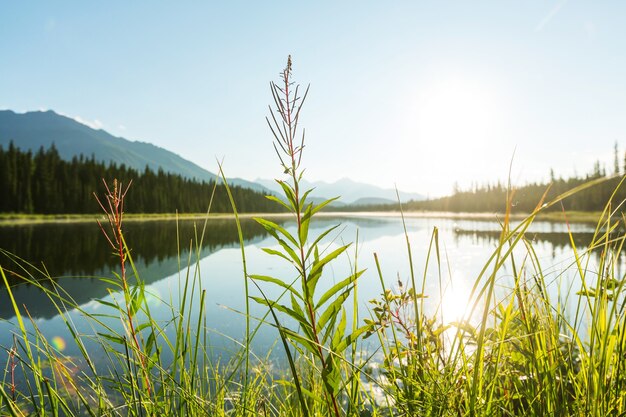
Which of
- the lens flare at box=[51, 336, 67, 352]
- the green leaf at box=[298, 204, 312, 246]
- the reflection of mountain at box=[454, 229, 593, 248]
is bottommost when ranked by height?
the lens flare at box=[51, 336, 67, 352]

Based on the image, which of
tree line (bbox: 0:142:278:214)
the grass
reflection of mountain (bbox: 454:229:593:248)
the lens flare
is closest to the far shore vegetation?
tree line (bbox: 0:142:278:214)

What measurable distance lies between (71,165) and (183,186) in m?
23.2

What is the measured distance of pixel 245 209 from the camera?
104 m

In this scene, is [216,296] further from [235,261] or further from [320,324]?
[320,324]

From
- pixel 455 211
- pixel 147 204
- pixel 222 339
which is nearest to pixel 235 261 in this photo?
pixel 222 339

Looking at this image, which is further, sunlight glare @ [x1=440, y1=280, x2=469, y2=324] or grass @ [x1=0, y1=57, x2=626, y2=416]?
sunlight glare @ [x1=440, y1=280, x2=469, y2=324]

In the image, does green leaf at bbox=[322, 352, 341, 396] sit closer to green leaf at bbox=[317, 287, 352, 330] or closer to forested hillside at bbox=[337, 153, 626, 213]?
green leaf at bbox=[317, 287, 352, 330]

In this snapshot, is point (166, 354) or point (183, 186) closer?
point (166, 354)

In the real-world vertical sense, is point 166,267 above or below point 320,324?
below

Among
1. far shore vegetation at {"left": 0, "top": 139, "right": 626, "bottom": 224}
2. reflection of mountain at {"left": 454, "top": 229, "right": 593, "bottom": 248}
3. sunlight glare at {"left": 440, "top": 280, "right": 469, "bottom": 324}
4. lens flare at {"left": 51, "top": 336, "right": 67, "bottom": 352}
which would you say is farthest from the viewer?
far shore vegetation at {"left": 0, "top": 139, "right": 626, "bottom": 224}

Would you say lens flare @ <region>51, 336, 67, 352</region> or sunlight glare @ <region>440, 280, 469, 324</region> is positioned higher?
sunlight glare @ <region>440, 280, 469, 324</region>

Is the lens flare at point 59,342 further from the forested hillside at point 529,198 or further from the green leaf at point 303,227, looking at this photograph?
the forested hillside at point 529,198

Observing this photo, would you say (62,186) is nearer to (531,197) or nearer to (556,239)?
(556,239)

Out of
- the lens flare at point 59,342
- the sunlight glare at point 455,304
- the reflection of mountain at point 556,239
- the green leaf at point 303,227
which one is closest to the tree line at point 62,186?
the reflection of mountain at point 556,239
